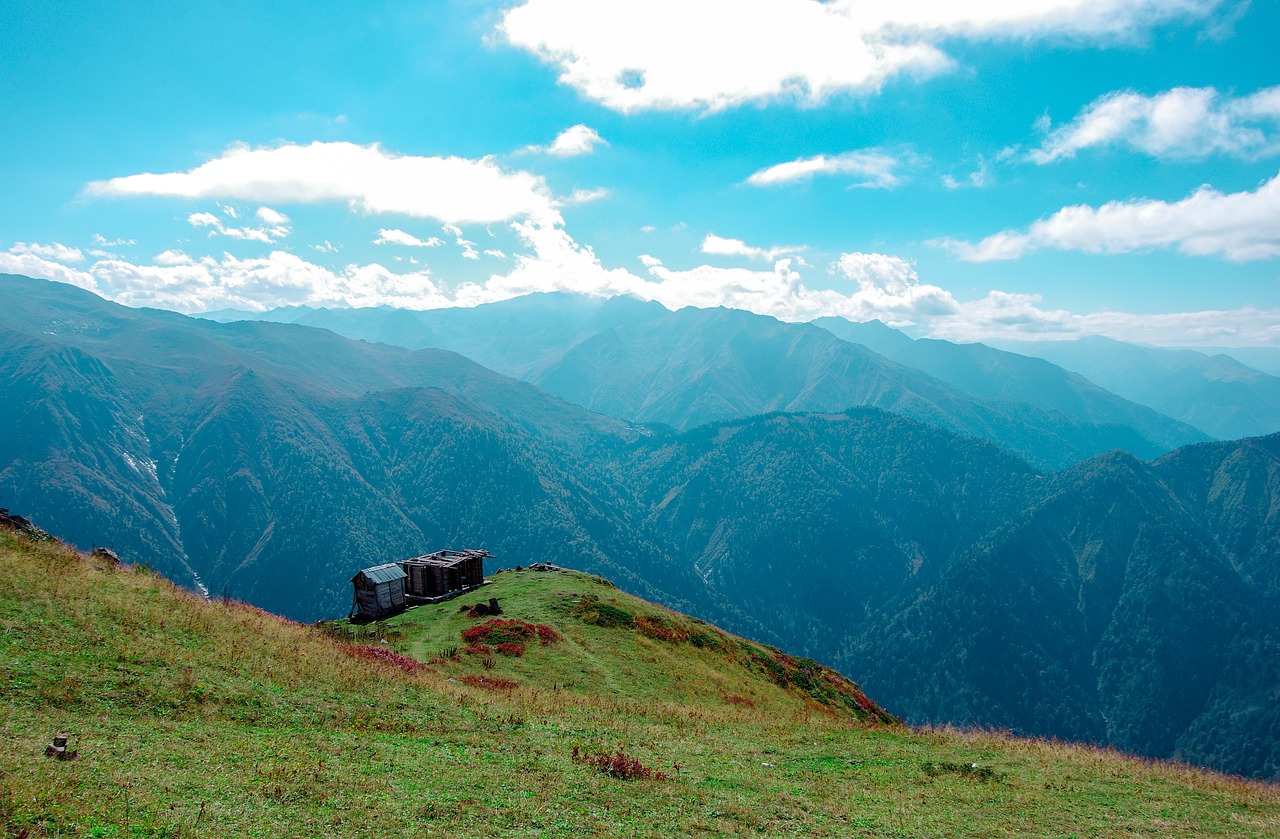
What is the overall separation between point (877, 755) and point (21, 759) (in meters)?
28.0

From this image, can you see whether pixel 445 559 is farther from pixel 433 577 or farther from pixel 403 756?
pixel 403 756

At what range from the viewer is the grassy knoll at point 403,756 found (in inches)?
558

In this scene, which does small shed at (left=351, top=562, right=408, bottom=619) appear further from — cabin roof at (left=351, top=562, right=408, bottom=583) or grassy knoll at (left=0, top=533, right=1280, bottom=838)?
grassy knoll at (left=0, top=533, right=1280, bottom=838)

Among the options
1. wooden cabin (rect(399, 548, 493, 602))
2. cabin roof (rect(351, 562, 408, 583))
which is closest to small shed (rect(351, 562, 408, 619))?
cabin roof (rect(351, 562, 408, 583))

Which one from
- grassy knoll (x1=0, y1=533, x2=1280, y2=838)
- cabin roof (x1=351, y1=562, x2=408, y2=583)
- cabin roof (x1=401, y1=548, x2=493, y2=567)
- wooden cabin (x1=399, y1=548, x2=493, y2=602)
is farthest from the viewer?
cabin roof (x1=401, y1=548, x2=493, y2=567)

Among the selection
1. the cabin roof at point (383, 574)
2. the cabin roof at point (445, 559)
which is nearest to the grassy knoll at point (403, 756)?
the cabin roof at point (383, 574)

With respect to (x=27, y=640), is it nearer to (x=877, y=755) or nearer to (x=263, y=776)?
(x=263, y=776)

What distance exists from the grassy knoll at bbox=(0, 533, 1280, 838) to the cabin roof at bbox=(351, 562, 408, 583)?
59.6 ft

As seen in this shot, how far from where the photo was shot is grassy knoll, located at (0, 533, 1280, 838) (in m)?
14.2

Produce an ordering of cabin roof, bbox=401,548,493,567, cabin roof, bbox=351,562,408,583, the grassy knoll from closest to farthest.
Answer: the grassy knoll, cabin roof, bbox=351,562,408,583, cabin roof, bbox=401,548,493,567

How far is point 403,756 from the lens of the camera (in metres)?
18.7

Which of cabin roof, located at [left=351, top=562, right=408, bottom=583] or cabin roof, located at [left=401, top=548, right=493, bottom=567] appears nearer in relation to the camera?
cabin roof, located at [left=351, top=562, right=408, bottom=583]

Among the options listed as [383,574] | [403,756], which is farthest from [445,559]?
[403,756]

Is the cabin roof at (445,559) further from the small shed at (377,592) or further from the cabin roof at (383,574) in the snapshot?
the small shed at (377,592)
